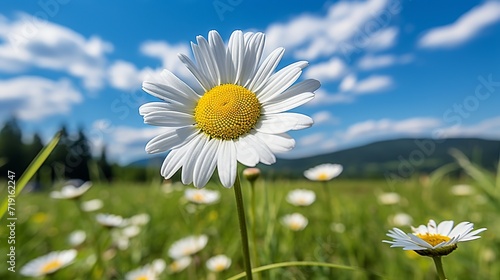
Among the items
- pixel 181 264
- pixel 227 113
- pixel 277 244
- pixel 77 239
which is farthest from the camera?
pixel 77 239

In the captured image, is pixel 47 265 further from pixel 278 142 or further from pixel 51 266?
pixel 278 142

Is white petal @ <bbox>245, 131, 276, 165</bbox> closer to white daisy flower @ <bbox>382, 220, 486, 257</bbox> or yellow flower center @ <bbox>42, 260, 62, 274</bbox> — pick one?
white daisy flower @ <bbox>382, 220, 486, 257</bbox>

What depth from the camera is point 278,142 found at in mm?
562

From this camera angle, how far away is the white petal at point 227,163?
0.53 metres

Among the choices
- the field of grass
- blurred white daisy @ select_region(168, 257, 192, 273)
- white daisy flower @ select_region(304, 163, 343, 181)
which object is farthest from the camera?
white daisy flower @ select_region(304, 163, 343, 181)

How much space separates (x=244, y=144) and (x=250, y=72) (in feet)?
0.55

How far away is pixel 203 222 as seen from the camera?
215 centimetres

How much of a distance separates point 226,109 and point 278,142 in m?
0.12

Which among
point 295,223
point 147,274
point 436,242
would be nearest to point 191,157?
point 436,242

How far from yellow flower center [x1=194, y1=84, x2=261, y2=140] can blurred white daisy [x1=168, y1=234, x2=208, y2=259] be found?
106 cm

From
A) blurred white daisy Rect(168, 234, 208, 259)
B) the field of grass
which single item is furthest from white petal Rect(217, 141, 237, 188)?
blurred white daisy Rect(168, 234, 208, 259)

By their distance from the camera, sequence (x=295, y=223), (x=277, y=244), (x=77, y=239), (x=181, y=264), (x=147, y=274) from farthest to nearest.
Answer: (x=77, y=239)
(x=295, y=223)
(x=181, y=264)
(x=147, y=274)
(x=277, y=244)

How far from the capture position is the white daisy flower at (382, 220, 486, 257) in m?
0.52

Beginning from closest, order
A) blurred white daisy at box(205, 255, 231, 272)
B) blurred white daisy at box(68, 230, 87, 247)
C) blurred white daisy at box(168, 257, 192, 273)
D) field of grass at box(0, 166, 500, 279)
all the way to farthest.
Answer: field of grass at box(0, 166, 500, 279)
blurred white daisy at box(205, 255, 231, 272)
blurred white daisy at box(168, 257, 192, 273)
blurred white daisy at box(68, 230, 87, 247)
